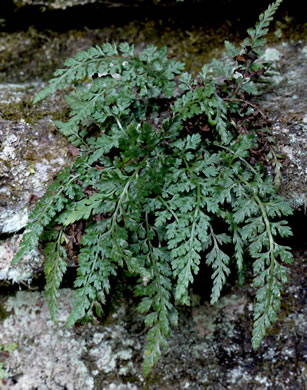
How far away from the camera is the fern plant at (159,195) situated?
2.20m

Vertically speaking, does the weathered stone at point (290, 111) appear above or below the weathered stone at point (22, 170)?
above

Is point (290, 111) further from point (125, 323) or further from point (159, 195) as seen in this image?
point (125, 323)

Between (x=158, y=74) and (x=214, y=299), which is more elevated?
(x=158, y=74)

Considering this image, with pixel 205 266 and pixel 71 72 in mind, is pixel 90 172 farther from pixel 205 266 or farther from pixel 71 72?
pixel 205 266

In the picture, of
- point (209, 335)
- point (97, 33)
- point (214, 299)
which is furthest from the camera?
point (97, 33)

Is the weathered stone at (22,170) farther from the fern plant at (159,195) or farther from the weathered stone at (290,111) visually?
the weathered stone at (290,111)

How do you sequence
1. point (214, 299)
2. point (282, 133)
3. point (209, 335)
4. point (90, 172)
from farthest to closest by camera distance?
point (209, 335) < point (282, 133) < point (90, 172) < point (214, 299)

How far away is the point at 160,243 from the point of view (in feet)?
7.88

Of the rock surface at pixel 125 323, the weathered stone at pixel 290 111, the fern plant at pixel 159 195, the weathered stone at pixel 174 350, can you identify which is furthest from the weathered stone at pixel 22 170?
the weathered stone at pixel 290 111

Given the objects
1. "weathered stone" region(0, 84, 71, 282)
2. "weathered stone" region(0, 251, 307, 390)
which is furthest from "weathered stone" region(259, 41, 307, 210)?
"weathered stone" region(0, 84, 71, 282)

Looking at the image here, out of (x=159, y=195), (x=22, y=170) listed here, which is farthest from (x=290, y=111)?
(x=22, y=170)

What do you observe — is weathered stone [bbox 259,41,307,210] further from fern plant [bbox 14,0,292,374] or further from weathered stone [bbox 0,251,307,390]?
weathered stone [bbox 0,251,307,390]

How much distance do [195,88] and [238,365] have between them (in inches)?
80.7

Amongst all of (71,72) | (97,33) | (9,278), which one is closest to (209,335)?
(9,278)
